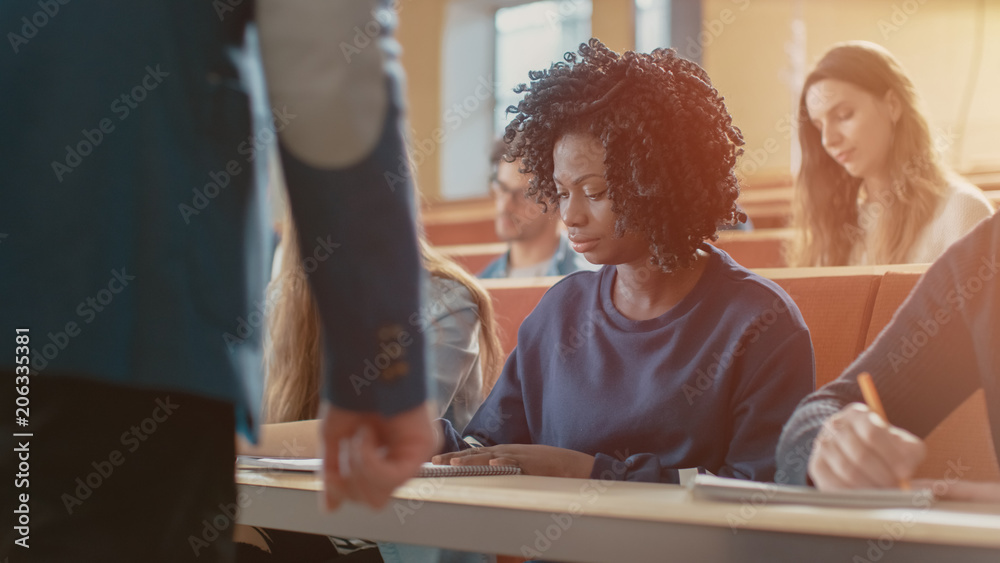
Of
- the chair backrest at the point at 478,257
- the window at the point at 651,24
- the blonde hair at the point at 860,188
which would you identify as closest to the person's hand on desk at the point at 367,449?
the blonde hair at the point at 860,188

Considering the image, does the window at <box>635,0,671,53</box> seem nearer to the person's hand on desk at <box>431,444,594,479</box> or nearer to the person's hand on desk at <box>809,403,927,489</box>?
the person's hand on desk at <box>431,444,594,479</box>

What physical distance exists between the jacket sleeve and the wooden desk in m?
0.31

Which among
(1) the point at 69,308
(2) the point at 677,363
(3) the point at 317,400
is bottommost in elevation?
(3) the point at 317,400

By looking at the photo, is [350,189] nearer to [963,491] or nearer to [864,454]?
[864,454]

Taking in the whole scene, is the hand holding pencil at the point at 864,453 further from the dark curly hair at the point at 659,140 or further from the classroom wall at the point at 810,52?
the classroom wall at the point at 810,52

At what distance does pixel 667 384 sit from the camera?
4.43ft

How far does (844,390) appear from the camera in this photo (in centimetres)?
105

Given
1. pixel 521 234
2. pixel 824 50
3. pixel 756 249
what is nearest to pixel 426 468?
pixel 756 249

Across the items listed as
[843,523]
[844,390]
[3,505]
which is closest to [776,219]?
[844,390]

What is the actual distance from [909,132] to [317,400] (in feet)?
5.88

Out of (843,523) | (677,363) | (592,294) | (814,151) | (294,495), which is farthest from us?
(814,151)

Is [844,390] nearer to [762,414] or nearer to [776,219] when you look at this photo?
[762,414]

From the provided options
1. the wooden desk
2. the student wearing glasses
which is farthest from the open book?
the student wearing glasses

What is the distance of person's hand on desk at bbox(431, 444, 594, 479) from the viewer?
1.23 metres
